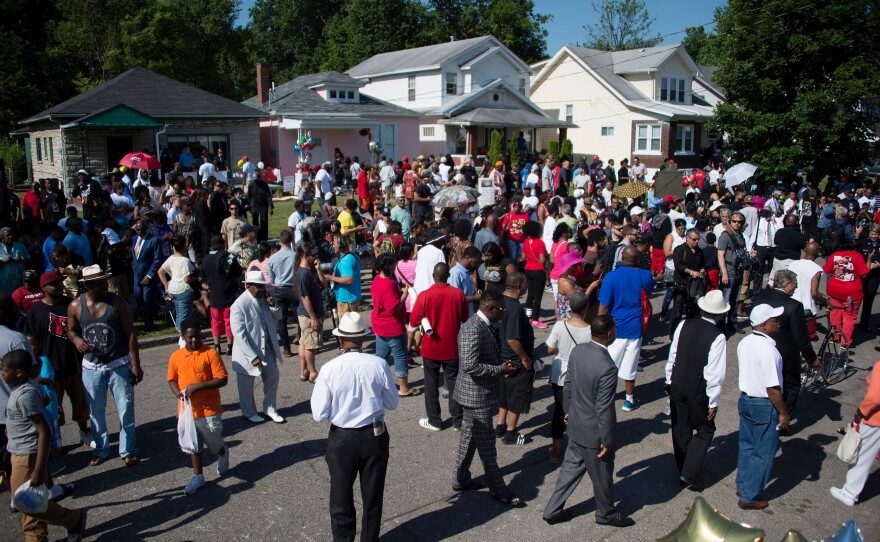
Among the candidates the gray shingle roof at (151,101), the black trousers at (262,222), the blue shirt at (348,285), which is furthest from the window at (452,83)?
the blue shirt at (348,285)

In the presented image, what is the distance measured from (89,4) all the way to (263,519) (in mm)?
38084

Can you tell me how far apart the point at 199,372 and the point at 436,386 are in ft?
8.19

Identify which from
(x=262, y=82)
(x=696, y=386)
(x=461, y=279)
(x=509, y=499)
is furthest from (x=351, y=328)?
(x=262, y=82)

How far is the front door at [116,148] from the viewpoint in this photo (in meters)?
23.2

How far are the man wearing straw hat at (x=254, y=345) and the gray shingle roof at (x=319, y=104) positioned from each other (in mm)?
23222

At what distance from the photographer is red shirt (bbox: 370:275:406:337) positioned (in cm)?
785

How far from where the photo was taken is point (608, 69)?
3922cm

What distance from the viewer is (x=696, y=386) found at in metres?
5.98

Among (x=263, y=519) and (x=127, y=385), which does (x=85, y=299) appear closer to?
(x=127, y=385)

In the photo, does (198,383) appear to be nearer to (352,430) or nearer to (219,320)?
(352,430)

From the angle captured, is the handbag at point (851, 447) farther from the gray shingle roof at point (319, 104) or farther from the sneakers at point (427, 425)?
the gray shingle roof at point (319, 104)

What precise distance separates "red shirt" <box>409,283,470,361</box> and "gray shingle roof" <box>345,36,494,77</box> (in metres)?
31.5

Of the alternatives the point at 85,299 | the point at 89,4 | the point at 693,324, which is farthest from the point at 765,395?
the point at 89,4

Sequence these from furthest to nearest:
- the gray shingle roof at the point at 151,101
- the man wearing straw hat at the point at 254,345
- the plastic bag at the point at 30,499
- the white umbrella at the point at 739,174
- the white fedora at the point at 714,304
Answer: the gray shingle roof at the point at 151,101 < the white umbrella at the point at 739,174 < the man wearing straw hat at the point at 254,345 < the white fedora at the point at 714,304 < the plastic bag at the point at 30,499
